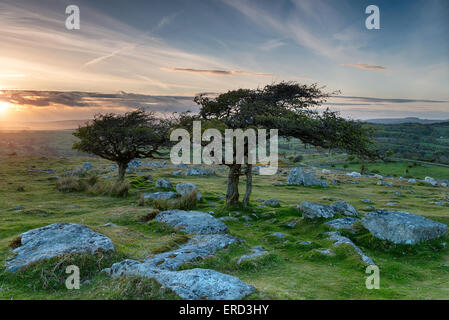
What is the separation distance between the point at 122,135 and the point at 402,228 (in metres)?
28.8

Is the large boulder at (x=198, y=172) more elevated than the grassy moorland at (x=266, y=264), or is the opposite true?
the grassy moorland at (x=266, y=264)

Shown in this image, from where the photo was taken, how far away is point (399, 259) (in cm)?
1245

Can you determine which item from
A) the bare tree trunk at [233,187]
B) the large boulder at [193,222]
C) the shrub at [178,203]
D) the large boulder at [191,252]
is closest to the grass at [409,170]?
the bare tree trunk at [233,187]

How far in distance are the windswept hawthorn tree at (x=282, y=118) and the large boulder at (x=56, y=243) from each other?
414 inches

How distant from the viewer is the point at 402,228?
13.7 m

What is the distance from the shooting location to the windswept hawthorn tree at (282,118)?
698 inches

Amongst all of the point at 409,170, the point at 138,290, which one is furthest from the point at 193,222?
the point at 409,170

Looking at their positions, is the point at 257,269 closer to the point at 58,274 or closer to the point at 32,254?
the point at 58,274

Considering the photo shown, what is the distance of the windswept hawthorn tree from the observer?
17719 millimetres

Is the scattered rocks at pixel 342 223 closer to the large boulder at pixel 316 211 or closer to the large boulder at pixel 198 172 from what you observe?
the large boulder at pixel 316 211

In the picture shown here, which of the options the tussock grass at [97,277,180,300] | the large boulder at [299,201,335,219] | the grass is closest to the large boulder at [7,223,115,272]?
the tussock grass at [97,277,180,300]

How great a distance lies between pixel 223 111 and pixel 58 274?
54.7 ft
